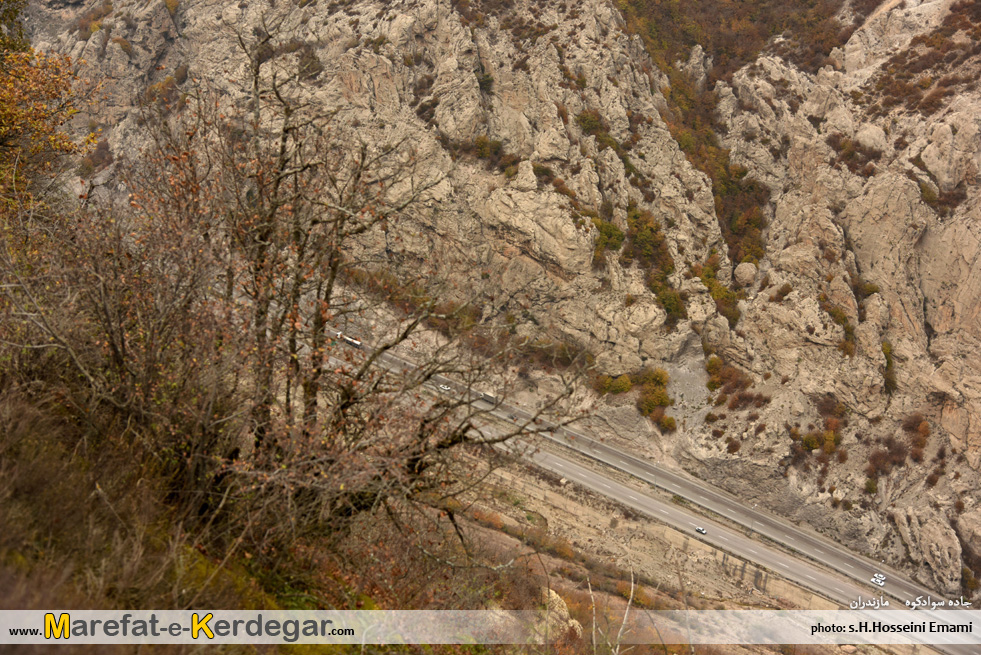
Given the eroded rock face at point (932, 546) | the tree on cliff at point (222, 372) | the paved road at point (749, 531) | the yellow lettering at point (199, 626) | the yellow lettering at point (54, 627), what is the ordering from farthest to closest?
1. the eroded rock face at point (932, 546)
2. the paved road at point (749, 531)
3. the tree on cliff at point (222, 372)
4. the yellow lettering at point (199, 626)
5. the yellow lettering at point (54, 627)

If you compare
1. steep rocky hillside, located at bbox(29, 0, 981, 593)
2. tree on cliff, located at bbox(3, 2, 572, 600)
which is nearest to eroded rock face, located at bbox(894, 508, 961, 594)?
steep rocky hillside, located at bbox(29, 0, 981, 593)

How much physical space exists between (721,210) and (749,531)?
79.1ft

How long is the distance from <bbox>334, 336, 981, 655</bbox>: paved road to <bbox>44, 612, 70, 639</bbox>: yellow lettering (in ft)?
80.6

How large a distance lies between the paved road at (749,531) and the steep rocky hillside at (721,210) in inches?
47.2

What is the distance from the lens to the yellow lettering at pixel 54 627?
429 cm

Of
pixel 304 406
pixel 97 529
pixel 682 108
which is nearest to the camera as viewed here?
pixel 97 529

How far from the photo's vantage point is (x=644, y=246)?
38.0 meters

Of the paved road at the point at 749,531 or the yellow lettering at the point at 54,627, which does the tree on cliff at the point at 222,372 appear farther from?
the paved road at the point at 749,531

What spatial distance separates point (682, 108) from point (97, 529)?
49.6 m

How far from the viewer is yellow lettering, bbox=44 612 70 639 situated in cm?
429

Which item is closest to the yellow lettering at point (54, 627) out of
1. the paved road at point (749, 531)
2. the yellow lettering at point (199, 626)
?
the yellow lettering at point (199, 626)

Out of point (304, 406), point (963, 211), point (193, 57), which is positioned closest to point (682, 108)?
point (963, 211)

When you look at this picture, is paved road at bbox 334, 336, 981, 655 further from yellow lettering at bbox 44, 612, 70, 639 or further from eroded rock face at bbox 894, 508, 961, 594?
yellow lettering at bbox 44, 612, 70, 639

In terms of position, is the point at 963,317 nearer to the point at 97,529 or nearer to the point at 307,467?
the point at 307,467
